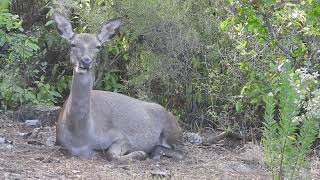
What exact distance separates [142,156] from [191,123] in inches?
98.2

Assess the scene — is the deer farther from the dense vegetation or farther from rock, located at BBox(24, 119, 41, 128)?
rock, located at BBox(24, 119, 41, 128)

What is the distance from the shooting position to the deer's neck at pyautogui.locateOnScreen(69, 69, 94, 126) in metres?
9.27

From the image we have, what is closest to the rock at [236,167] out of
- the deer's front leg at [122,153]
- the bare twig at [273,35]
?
the deer's front leg at [122,153]

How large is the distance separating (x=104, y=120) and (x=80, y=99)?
65 centimetres

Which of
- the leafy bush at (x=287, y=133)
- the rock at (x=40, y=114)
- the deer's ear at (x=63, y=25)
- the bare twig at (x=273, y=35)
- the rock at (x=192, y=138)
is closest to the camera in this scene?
the leafy bush at (x=287, y=133)

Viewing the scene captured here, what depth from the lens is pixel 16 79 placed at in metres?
12.4

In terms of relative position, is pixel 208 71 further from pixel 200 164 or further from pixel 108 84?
pixel 200 164

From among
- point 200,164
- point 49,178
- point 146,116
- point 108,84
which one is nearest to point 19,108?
Answer: point 108,84

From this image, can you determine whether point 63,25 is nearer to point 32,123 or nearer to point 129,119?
point 129,119

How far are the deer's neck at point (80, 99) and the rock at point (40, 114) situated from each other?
6.92 ft

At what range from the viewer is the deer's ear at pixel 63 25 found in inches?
383

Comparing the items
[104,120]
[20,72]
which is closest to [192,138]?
[104,120]

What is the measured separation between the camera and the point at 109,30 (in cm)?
994

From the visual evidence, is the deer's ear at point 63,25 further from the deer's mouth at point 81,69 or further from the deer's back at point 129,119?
the deer's back at point 129,119
